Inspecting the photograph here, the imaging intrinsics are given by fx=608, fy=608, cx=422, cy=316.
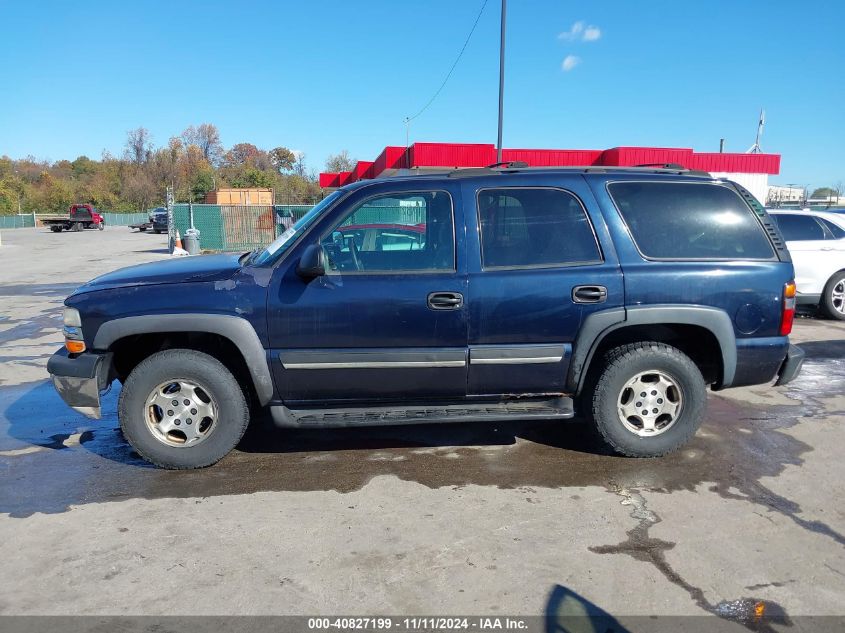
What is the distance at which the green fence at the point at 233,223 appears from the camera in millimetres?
24547

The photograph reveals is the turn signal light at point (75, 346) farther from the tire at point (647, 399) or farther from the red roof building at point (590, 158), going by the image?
the red roof building at point (590, 158)

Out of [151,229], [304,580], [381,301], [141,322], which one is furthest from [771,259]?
[151,229]

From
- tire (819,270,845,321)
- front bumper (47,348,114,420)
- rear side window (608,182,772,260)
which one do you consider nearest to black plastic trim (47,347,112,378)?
front bumper (47,348,114,420)

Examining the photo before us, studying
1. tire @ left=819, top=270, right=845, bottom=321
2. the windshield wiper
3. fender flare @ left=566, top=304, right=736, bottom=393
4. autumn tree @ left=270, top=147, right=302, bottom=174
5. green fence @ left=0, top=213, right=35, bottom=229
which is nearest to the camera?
fender flare @ left=566, top=304, right=736, bottom=393

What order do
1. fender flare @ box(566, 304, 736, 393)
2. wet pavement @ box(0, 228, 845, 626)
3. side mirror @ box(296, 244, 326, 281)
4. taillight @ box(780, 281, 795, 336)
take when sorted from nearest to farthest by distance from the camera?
wet pavement @ box(0, 228, 845, 626)
side mirror @ box(296, 244, 326, 281)
fender flare @ box(566, 304, 736, 393)
taillight @ box(780, 281, 795, 336)

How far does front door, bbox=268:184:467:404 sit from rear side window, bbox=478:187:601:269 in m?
0.23

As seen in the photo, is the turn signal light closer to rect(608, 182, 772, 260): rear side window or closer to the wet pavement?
the wet pavement

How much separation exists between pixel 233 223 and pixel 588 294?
75.5 feet

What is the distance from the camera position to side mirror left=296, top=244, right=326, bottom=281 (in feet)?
12.4

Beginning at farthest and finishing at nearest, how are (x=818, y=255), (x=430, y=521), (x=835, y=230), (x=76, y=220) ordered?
(x=76, y=220) → (x=835, y=230) → (x=818, y=255) → (x=430, y=521)

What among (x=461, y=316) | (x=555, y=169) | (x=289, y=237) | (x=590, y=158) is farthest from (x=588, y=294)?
(x=590, y=158)

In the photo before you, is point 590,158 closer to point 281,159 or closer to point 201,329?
point 201,329

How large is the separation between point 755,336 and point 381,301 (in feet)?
8.45

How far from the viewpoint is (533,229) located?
416cm
